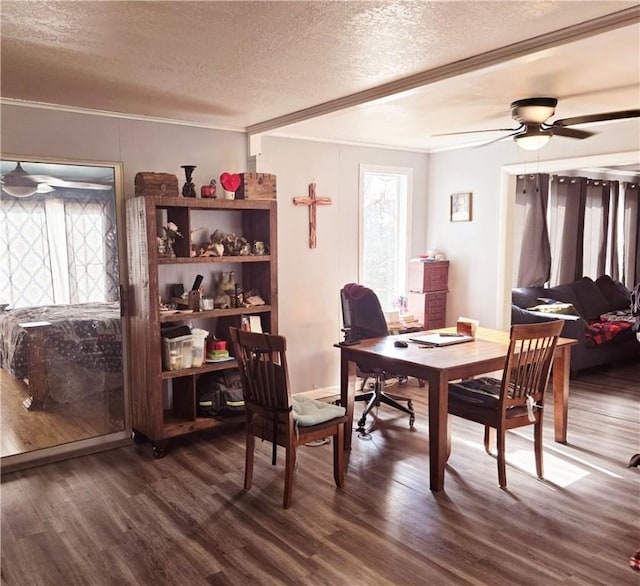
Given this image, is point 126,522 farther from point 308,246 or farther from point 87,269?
point 308,246

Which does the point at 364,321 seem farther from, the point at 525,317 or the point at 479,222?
the point at 525,317

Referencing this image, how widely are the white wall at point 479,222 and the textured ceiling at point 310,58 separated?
1059 millimetres

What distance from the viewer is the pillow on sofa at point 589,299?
686 centimetres

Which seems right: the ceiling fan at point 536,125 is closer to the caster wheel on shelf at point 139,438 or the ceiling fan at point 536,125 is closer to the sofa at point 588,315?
the sofa at point 588,315

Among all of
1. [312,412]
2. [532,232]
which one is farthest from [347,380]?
[532,232]

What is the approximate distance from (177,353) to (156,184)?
1152 millimetres

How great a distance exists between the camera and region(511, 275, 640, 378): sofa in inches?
236

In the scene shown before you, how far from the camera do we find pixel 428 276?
19.5 ft

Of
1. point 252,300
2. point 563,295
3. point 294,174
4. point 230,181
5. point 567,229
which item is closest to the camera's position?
point 230,181

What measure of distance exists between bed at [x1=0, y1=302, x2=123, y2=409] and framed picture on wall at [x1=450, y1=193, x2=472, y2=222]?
3.41 metres

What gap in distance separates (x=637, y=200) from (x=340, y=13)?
7.36 m

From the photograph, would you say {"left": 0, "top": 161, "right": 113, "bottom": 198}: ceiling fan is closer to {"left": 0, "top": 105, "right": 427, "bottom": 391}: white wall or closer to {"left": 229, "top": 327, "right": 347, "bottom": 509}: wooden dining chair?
{"left": 0, "top": 105, "right": 427, "bottom": 391}: white wall

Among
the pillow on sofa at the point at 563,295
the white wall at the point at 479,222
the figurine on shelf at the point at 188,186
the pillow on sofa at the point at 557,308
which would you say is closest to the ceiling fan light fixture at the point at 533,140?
the white wall at the point at 479,222

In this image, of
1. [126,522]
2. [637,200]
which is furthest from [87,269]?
[637,200]
